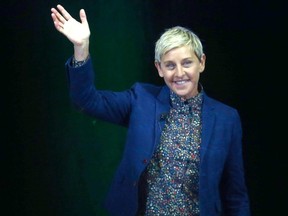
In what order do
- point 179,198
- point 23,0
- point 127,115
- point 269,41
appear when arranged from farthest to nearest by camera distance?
1. point 269,41
2. point 23,0
3. point 127,115
4. point 179,198

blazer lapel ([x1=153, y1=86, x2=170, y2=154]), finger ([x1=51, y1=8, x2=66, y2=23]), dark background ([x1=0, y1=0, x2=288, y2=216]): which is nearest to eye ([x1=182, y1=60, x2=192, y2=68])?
blazer lapel ([x1=153, y1=86, x2=170, y2=154])

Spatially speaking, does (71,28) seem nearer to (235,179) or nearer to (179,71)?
(179,71)

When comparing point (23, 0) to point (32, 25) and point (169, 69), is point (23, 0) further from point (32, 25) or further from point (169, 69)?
point (169, 69)

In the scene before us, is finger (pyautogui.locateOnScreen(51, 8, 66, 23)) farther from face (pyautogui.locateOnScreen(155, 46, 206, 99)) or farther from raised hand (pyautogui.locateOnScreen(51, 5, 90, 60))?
face (pyautogui.locateOnScreen(155, 46, 206, 99))

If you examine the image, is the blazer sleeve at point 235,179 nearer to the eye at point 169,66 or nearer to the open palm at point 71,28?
the eye at point 169,66

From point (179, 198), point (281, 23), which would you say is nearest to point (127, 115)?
point (179, 198)

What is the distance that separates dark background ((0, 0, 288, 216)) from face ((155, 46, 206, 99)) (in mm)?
661

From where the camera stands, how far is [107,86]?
7.22 ft

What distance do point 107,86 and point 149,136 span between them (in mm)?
731


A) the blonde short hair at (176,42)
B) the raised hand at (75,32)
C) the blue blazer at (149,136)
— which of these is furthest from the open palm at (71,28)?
the blonde short hair at (176,42)

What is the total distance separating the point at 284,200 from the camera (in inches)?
89.8

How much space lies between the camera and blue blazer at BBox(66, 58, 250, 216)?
1521 millimetres

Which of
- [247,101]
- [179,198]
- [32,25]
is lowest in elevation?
[179,198]

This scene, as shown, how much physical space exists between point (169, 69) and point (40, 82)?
800 mm
